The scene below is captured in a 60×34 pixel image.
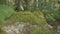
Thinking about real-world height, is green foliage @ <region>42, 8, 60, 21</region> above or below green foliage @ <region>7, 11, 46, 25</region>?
below

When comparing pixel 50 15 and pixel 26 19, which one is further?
pixel 50 15

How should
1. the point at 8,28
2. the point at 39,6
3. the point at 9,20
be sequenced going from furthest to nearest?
the point at 39,6, the point at 9,20, the point at 8,28

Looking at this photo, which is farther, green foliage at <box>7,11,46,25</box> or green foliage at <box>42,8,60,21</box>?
green foliage at <box>42,8,60,21</box>

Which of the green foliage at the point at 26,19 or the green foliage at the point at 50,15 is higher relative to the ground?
the green foliage at the point at 26,19

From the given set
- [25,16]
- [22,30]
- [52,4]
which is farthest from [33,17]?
[52,4]

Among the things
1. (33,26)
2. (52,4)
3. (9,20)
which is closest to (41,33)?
(33,26)

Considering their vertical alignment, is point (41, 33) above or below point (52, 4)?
above

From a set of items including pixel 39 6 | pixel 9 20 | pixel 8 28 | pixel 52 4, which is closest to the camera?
pixel 8 28

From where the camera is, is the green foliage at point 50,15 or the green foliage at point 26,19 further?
the green foliage at point 50,15

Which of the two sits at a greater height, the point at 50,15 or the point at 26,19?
the point at 26,19

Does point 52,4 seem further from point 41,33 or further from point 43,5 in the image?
point 41,33

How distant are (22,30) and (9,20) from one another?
62 cm

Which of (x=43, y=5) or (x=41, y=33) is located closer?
(x=41, y=33)

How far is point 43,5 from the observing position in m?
13.7
